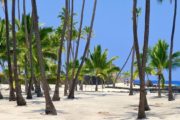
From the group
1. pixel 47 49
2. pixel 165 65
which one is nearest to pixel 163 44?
pixel 165 65

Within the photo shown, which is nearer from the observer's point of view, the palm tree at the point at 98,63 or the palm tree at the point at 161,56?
the palm tree at the point at 161,56

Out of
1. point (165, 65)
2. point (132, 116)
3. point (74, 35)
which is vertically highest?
point (74, 35)

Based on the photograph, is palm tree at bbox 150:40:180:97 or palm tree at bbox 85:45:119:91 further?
palm tree at bbox 85:45:119:91

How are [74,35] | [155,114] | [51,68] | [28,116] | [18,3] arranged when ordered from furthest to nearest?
1. [74,35]
2. [51,68]
3. [18,3]
4. [155,114]
5. [28,116]

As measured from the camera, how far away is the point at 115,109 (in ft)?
89.6

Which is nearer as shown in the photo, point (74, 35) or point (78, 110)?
point (78, 110)

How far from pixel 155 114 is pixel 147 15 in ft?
19.0

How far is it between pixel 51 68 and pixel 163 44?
1522 cm

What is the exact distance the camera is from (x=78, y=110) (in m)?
25.2

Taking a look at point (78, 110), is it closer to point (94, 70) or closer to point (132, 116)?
point (132, 116)

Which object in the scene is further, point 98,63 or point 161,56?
point 98,63

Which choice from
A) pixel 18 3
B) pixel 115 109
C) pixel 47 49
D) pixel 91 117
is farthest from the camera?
pixel 47 49

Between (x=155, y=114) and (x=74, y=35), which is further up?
(x=74, y=35)

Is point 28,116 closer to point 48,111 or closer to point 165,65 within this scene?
point 48,111
